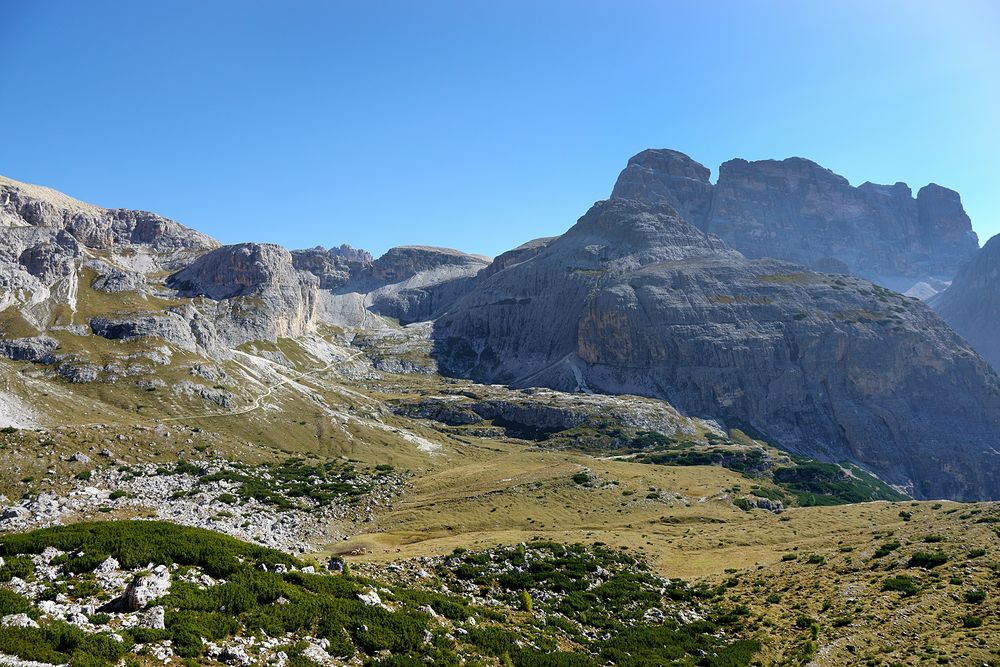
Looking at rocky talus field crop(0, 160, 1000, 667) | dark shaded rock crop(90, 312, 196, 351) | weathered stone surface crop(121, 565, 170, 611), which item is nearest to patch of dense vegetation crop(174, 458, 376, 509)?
rocky talus field crop(0, 160, 1000, 667)

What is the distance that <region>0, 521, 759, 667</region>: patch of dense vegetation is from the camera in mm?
18562

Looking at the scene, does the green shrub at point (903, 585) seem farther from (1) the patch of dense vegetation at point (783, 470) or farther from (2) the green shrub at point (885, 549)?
(1) the patch of dense vegetation at point (783, 470)

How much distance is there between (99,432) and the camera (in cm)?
9194

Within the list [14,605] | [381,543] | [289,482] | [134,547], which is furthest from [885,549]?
[289,482]

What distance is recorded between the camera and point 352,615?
928 inches

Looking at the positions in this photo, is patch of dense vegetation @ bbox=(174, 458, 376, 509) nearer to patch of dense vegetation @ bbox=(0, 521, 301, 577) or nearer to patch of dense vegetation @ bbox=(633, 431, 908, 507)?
patch of dense vegetation @ bbox=(0, 521, 301, 577)

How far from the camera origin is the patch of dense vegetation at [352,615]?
1856 cm

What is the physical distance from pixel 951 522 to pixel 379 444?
11979cm

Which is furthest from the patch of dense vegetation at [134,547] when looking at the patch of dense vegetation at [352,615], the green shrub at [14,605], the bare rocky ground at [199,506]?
the bare rocky ground at [199,506]

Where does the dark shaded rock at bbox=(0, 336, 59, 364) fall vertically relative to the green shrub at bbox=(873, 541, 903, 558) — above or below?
above

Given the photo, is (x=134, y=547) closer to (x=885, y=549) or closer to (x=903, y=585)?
(x=903, y=585)

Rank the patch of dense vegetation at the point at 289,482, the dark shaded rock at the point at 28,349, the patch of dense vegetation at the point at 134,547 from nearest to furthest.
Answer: the patch of dense vegetation at the point at 134,547 < the patch of dense vegetation at the point at 289,482 < the dark shaded rock at the point at 28,349

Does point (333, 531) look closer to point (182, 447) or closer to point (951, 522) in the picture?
point (182, 447)

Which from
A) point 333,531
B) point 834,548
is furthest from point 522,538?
point 834,548
